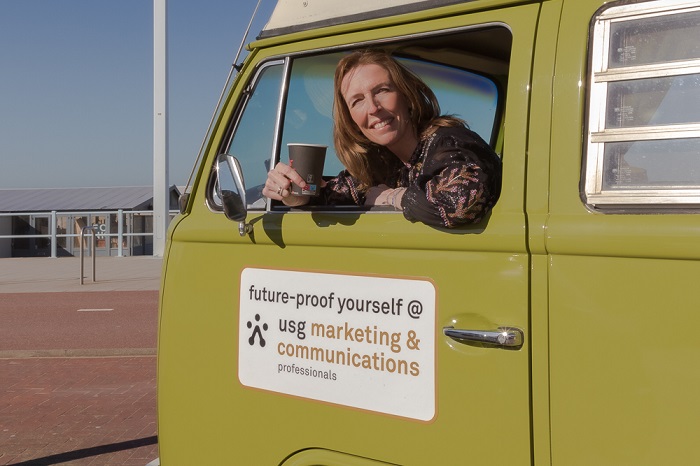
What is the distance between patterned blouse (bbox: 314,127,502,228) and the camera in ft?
7.28

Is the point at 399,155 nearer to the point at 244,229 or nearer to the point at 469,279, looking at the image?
the point at 244,229

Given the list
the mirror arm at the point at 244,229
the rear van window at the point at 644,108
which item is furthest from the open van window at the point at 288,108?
the rear van window at the point at 644,108

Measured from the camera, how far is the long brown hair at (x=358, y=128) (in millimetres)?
2801

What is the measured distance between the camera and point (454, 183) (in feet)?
7.43

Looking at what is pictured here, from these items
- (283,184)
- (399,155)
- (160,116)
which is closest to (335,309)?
(283,184)

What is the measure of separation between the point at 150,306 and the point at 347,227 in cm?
1113

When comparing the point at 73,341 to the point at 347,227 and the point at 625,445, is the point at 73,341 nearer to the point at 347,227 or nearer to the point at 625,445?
the point at 347,227

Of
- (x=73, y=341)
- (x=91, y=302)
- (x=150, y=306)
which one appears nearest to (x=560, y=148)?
(x=73, y=341)

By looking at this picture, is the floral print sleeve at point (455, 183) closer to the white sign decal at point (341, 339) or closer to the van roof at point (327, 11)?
Result: the white sign decal at point (341, 339)

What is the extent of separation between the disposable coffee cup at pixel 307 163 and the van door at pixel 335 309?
0.09 m

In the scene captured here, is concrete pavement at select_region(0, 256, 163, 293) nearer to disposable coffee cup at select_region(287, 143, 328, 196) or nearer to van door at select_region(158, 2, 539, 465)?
van door at select_region(158, 2, 539, 465)

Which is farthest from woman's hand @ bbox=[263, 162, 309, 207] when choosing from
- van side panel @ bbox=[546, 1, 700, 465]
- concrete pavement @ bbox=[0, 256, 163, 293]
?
concrete pavement @ bbox=[0, 256, 163, 293]

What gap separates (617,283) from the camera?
6.42ft

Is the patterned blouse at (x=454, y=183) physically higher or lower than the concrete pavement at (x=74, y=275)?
higher
